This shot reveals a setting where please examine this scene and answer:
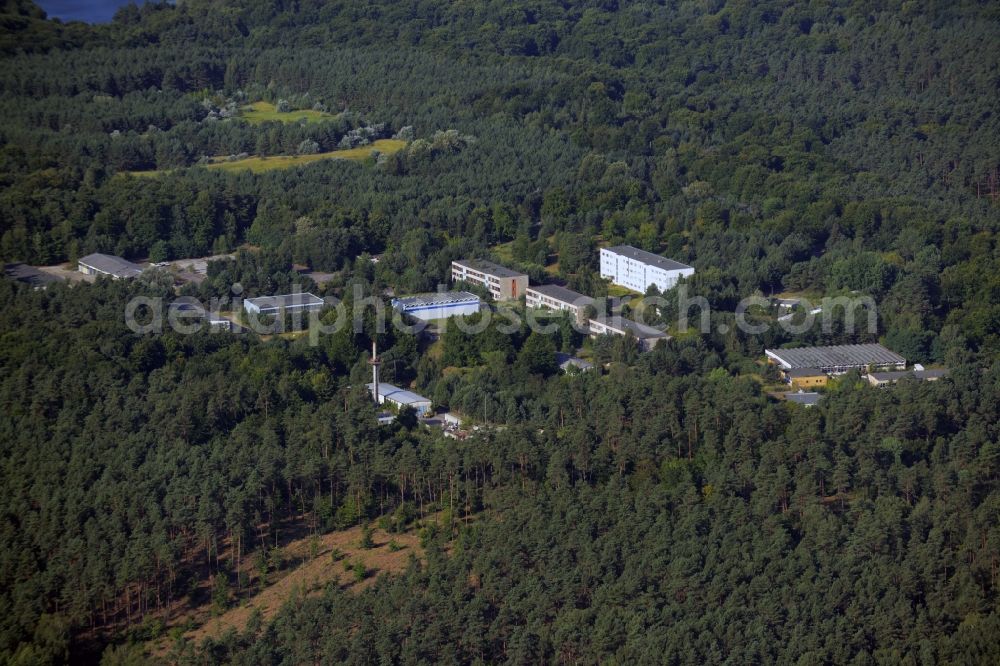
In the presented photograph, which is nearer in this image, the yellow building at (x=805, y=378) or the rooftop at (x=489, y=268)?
the yellow building at (x=805, y=378)

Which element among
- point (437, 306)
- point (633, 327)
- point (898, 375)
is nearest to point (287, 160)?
point (437, 306)

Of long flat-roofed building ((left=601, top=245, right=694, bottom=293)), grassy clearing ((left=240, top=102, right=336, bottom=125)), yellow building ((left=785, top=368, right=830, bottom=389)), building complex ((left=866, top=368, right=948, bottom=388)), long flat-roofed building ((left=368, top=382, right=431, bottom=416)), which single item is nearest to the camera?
long flat-roofed building ((left=368, top=382, right=431, bottom=416))

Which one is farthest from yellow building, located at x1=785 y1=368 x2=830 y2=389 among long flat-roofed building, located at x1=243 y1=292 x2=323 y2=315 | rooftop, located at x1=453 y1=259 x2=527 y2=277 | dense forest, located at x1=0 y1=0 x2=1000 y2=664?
long flat-roofed building, located at x1=243 y1=292 x2=323 y2=315

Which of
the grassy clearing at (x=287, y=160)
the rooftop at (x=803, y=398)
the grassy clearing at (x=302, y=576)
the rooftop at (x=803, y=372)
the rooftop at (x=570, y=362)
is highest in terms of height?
the grassy clearing at (x=287, y=160)

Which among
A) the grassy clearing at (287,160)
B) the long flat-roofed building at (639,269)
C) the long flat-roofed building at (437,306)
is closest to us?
the long flat-roofed building at (437,306)

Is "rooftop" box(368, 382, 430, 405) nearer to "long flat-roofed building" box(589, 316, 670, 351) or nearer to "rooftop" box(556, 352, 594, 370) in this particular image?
"rooftop" box(556, 352, 594, 370)

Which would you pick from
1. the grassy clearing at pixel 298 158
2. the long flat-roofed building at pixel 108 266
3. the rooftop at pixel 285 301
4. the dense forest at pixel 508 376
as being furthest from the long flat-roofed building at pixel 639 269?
the grassy clearing at pixel 298 158

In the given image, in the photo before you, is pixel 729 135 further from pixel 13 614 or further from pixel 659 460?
pixel 13 614

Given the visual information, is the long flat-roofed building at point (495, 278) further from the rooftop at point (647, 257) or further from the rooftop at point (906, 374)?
the rooftop at point (906, 374)
